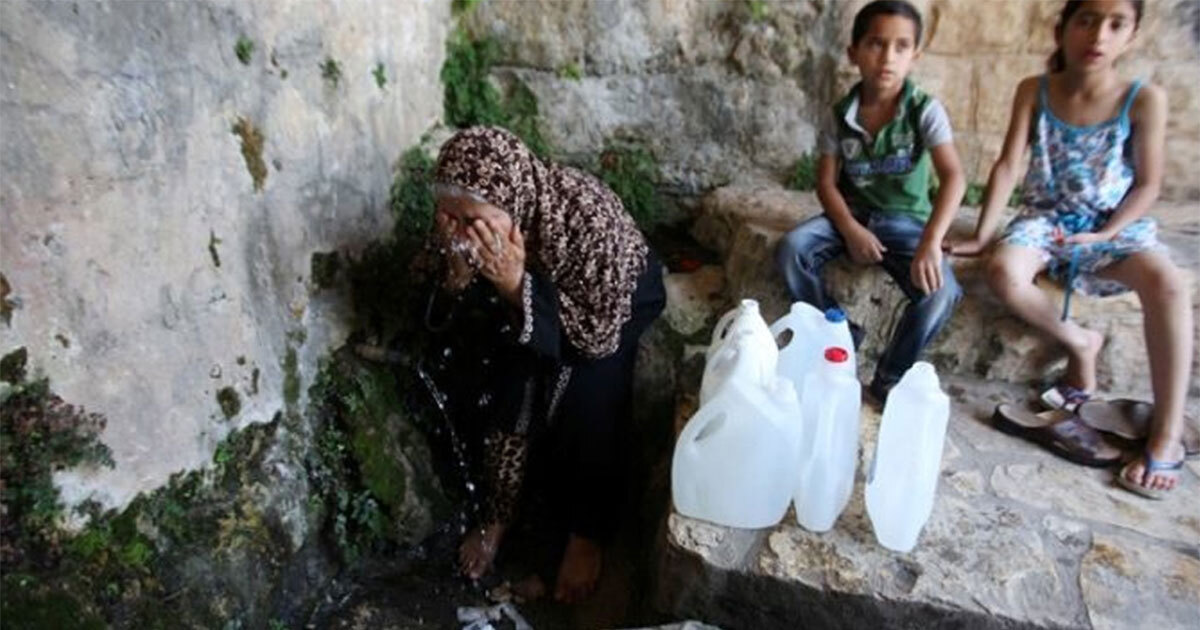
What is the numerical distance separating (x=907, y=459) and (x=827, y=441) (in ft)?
0.59

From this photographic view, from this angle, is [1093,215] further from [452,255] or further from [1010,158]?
[452,255]

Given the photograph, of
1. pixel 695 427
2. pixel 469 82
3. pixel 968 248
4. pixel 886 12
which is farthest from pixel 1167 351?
pixel 469 82

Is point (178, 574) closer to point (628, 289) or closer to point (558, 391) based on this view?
point (558, 391)

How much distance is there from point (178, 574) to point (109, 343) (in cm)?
60

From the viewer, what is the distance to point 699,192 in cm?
343

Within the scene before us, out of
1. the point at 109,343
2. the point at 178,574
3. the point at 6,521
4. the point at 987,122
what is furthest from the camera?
the point at 987,122

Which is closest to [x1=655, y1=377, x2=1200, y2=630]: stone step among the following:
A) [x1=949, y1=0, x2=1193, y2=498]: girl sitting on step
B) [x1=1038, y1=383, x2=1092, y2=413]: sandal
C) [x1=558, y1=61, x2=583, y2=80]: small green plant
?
[x1=949, y1=0, x2=1193, y2=498]: girl sitting on step

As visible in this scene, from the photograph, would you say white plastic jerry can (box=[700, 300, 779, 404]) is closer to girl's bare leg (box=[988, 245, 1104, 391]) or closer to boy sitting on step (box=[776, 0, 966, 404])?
boy sitting on step (box=[776, 0, 966, 404])

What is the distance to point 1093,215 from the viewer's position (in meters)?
2.42

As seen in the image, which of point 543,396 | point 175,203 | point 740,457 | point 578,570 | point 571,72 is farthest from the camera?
point 571,72

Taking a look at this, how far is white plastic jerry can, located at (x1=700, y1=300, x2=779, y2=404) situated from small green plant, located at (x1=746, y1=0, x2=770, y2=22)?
1.68m

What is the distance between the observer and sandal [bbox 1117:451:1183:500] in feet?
6.97

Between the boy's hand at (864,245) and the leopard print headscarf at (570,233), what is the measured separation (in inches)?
27.6

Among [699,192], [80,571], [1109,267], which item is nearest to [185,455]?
[80,571]
